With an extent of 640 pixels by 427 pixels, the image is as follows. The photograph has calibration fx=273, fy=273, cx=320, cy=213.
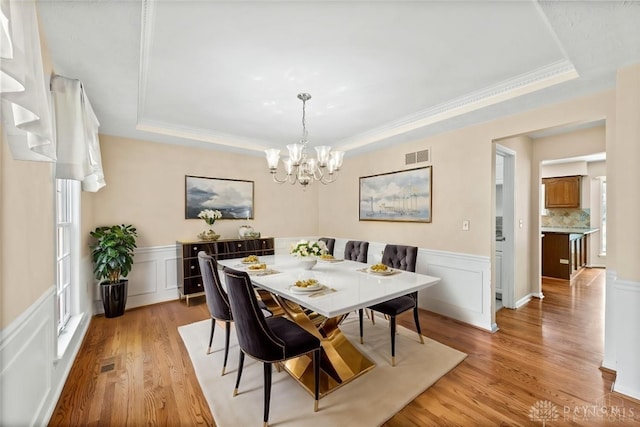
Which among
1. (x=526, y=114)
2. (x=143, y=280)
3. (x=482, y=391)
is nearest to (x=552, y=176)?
(x=526, y=114)

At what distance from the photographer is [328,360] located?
230cm

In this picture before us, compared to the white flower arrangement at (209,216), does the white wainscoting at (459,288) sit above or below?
below

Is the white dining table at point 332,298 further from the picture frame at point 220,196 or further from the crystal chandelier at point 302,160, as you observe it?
the picture frame at point 220,196

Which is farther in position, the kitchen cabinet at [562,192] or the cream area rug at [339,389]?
the kitchen cabinet at [562,192]

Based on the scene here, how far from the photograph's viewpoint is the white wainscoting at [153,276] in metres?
3.96

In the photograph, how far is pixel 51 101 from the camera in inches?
75.9

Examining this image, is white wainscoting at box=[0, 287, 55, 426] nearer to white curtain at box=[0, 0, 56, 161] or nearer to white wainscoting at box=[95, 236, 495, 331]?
white curtain at box=[0, 0, 56, 161]

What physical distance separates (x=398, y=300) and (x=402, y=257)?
65cm

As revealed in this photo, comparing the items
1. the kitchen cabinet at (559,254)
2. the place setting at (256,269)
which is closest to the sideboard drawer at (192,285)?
the place setting at (256,269)

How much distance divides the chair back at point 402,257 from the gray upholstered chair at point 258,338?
5.25 feet

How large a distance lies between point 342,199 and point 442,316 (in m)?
2.66

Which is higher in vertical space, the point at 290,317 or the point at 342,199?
the point at 342,199

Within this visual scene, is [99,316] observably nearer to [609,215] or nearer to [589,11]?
[589,11]

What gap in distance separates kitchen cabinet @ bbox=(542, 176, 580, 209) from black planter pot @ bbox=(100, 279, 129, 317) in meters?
8.68
